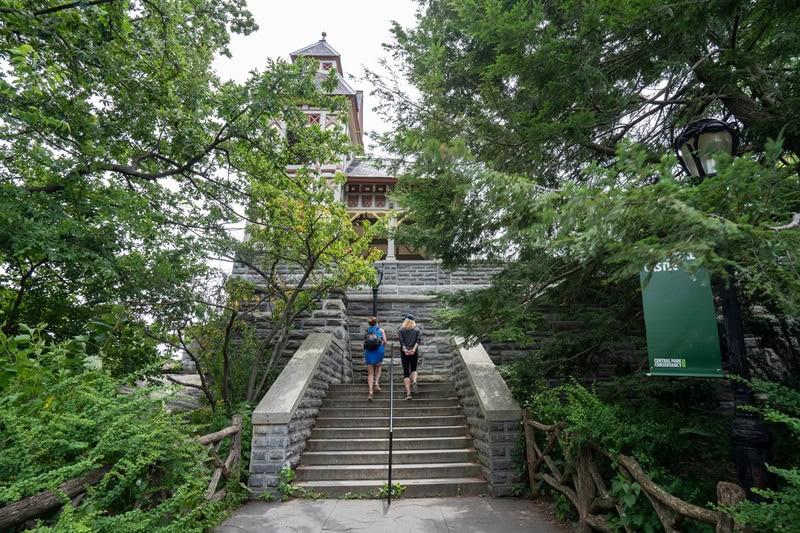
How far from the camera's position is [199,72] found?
6883 mm

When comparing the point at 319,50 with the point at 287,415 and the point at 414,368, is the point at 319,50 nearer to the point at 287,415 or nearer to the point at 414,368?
the point at 414,368

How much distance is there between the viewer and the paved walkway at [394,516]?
13.2 feet

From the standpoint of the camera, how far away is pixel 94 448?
2.31m

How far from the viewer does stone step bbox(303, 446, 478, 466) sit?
560cm

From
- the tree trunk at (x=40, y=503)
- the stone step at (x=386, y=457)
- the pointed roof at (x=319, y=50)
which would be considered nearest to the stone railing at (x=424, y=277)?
the stone step at (x=386, y=457)

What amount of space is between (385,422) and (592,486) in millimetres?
3566

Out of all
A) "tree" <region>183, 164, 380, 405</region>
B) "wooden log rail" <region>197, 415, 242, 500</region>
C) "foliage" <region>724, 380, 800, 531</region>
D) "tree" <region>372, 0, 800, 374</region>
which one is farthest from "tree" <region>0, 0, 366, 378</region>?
"foliage" <region>724, 380, 800, 531</region>

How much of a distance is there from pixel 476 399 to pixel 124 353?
4842mm

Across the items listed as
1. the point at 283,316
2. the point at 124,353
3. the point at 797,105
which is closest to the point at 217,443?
the point at 124,353

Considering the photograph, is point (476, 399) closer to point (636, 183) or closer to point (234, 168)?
point (636, 183)

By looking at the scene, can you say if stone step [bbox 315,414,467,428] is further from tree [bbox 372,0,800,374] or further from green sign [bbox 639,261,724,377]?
green sign [bbox 639,261,724,377]

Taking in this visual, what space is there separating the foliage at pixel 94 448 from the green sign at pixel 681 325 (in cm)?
370

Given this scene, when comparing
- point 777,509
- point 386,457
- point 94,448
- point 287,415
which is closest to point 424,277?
point 386,457

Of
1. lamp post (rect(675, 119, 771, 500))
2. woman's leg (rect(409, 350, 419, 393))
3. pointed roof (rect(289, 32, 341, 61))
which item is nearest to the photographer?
lamp post (rect(675, 119, 771, 500))
